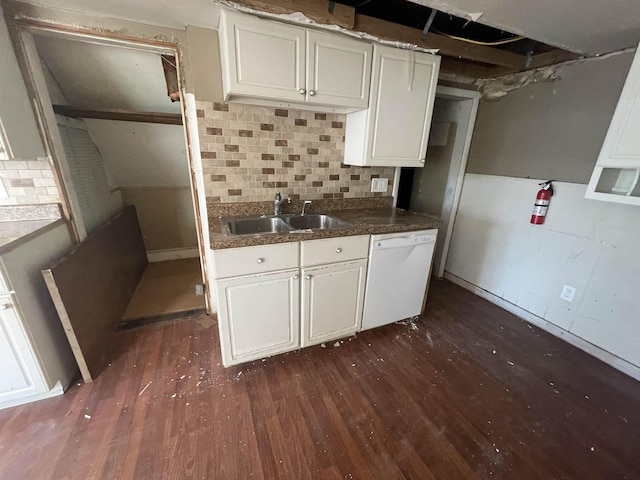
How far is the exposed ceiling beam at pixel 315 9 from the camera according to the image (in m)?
1.35

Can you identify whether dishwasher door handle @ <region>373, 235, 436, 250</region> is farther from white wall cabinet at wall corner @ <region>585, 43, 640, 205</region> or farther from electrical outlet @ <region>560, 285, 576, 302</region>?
electrical outlet @ <region>560, 285, 576, 302</region>

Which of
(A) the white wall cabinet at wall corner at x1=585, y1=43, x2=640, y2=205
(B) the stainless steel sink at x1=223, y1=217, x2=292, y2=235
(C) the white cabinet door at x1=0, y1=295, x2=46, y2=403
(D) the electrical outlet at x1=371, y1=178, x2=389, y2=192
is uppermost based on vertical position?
(A) the white wall cabinet at wall corner at x1=585, y1=43, x2=640, y2=205

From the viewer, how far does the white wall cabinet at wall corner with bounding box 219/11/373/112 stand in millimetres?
1398

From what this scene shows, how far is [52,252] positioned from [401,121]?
2.38m

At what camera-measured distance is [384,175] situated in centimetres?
237

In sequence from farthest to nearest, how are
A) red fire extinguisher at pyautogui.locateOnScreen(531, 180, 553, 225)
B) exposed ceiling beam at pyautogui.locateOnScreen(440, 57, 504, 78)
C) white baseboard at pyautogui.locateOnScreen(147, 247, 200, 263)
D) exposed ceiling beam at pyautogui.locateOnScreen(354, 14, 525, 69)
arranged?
1. white baseboard at pyautogui.locateOnScreen(147, 247, 200, 263)
2. exposed ceiling beam at pyautogui.locateOnScreen(440, 57, 504, 78)
3. red fire extinguisher at pyautogui.locateOnScreen(531, 180, 553, 225)
4. exposed ceiling beam at pyautogui.locateOnScreen(354, 14, 525, 69)

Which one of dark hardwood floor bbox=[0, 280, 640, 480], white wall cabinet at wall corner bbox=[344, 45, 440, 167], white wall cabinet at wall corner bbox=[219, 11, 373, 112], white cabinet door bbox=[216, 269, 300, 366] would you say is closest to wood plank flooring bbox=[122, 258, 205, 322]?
dark hardwood floor bbox=[0, 280, 640, 480]

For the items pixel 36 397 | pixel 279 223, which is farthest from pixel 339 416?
pixel 36 397

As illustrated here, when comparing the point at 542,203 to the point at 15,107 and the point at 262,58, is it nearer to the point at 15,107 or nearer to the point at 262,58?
the point at 262,58

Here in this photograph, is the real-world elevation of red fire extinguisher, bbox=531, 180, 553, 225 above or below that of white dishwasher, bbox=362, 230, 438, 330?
above

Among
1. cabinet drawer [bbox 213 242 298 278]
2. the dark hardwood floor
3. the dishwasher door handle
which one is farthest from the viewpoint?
the dishwasher door handle

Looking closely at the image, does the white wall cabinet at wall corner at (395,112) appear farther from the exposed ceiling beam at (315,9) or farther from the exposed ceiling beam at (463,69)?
the exposed ceiling beam at (463,69)

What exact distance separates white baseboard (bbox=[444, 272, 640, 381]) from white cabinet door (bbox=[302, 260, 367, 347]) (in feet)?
5.10

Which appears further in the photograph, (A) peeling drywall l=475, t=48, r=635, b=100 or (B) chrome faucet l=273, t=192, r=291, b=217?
(B) chrome faucet l=273, t=192, r=291, b=217
